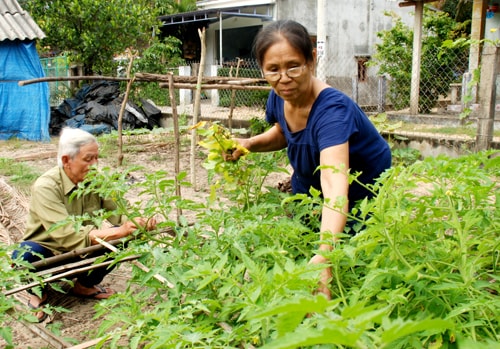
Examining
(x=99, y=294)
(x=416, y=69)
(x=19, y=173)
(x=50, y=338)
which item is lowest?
(x=99, y=294)

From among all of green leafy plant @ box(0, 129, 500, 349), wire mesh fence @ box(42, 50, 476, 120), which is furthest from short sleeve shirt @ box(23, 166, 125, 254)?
wire mesh fence @ box(42, 50, 476, 120)

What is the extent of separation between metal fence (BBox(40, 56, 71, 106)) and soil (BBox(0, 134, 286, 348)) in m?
2.56

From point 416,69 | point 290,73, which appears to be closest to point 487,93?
point 290,73

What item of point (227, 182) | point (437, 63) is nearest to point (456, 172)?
point (227, 182)

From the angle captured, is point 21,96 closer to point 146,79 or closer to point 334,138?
point 146,79

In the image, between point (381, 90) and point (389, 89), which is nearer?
point (381, 90)

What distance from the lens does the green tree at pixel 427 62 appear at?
428 inches

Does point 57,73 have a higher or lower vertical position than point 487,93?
higher

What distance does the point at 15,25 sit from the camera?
420 inches

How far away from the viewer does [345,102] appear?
1998 millimetres

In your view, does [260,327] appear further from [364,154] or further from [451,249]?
[364,154]

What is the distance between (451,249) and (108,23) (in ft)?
43.8

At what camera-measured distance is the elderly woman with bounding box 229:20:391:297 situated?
1.79 metres

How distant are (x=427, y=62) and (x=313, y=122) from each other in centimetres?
1005
